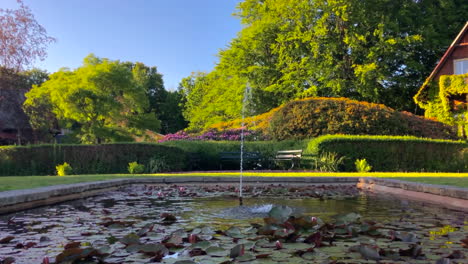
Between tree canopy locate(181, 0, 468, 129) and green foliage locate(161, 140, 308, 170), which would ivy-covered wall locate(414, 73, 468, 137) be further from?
green foliage locate(161, 140, 308, 170)

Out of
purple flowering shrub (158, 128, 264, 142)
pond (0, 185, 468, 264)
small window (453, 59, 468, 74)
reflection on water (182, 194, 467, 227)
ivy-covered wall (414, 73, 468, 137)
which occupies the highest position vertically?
small window (453, 59, 468, 74)

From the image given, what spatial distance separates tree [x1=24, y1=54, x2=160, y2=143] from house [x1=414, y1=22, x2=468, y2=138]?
17.3m

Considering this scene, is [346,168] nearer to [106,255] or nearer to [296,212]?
[296,212]

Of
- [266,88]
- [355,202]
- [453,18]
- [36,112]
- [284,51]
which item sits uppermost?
[453,18]

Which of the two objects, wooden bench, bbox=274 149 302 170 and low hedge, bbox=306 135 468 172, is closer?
low hedge, bbox=306 135 468 172

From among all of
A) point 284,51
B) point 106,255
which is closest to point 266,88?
point 284,51

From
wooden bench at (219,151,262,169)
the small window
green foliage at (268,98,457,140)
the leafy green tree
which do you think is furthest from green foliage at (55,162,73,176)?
the leafy green tree

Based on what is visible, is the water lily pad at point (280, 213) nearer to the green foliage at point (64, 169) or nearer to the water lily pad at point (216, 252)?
the water lily pad at point (216, 252)

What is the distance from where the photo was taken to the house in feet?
70.2

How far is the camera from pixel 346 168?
1377 cm

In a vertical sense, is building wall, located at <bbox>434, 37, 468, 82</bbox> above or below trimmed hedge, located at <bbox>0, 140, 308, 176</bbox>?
above

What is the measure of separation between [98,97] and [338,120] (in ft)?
40.1

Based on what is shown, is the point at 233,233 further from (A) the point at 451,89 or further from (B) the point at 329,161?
(A) the point at 451,89

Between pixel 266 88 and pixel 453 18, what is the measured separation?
46.8 feet
